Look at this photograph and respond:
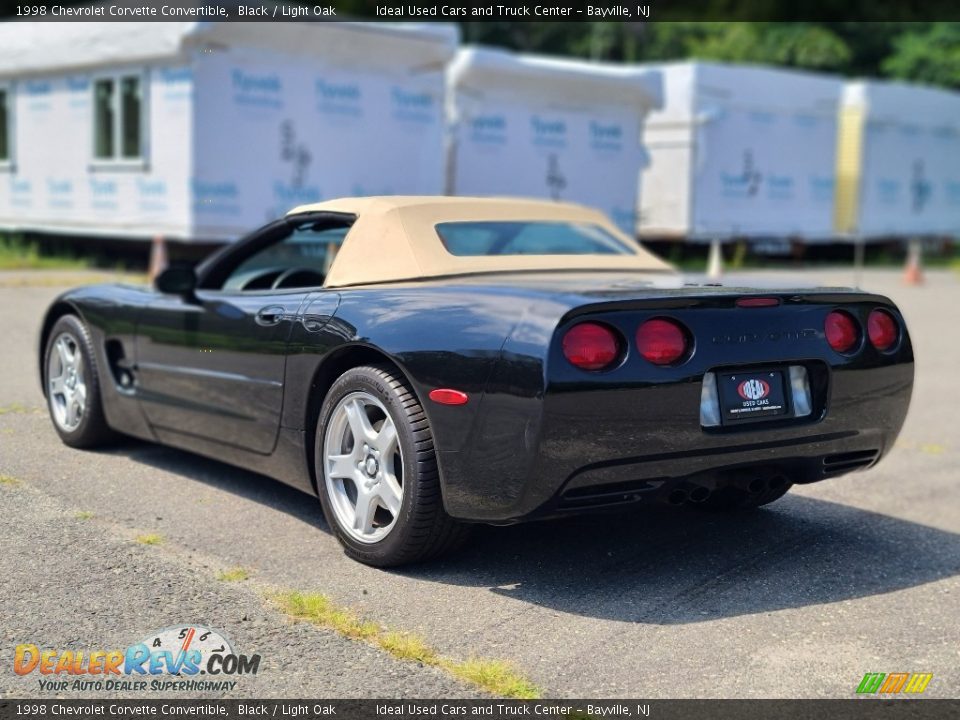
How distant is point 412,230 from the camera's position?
496cm

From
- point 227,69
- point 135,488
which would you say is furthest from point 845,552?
point 227,69

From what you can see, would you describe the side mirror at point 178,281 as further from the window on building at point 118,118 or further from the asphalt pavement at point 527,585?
the window on building at point 118,118

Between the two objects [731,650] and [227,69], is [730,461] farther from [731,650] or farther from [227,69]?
[227,69]

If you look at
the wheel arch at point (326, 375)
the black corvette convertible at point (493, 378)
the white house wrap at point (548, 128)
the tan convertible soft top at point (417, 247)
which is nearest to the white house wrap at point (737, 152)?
the white house wrap at point (548, 128)

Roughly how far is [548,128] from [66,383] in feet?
43.0

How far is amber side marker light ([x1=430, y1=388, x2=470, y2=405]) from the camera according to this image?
395 cm

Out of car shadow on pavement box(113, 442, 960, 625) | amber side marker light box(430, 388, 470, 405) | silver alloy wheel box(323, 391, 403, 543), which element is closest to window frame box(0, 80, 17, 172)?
car shadow on pavement box(113, 442, 960, 625)

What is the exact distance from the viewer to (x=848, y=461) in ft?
14.9

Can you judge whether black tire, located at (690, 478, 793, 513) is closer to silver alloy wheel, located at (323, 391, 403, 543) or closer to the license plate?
the license plate

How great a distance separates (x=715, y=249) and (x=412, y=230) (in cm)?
1366

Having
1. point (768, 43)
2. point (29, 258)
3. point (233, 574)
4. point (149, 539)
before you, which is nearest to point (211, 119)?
point (29, 258)

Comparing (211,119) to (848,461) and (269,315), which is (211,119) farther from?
(848,461)

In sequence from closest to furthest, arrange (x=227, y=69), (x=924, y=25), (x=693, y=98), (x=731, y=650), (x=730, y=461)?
(x=731, y=650) < (x=730, y=461) < (x=227, y=69) < (x=693, y=98) < (x=924, y=25)

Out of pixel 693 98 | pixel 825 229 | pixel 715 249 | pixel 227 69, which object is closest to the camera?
pixel 227 69
